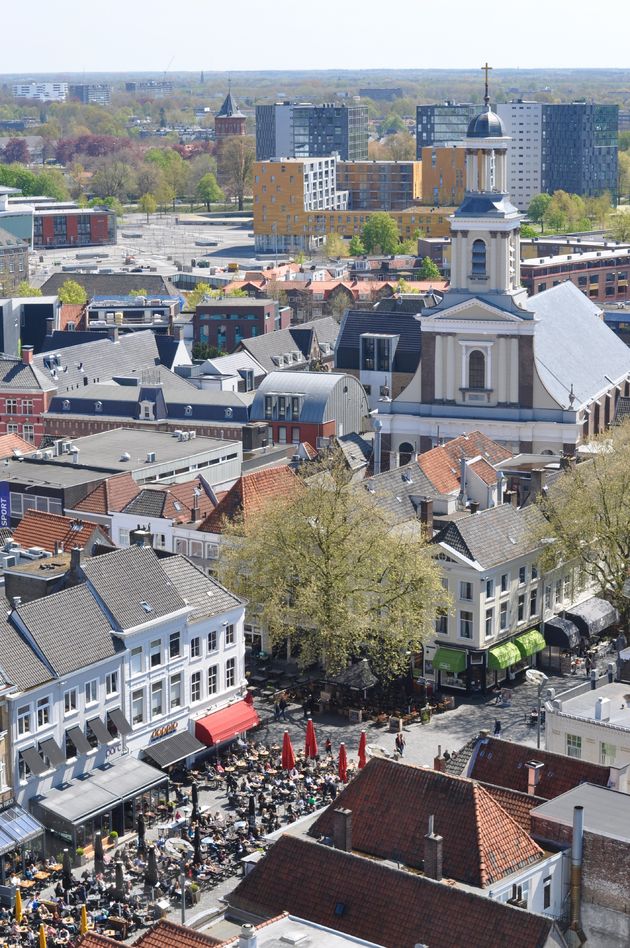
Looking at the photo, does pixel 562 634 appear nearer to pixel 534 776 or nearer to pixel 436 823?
pixel 534 776

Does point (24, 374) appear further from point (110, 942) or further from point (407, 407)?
point (110, 942)

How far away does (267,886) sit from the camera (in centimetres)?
5212

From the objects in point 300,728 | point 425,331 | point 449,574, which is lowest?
point 300,728

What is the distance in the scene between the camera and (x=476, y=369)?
390 feet

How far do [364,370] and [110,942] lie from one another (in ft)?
326

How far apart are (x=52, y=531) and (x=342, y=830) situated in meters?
41.8

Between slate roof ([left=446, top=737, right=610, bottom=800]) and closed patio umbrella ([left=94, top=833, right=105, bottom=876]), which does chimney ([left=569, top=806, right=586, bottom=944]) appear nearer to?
slate roof ([left=446, top=737, right=610, bottom=800])

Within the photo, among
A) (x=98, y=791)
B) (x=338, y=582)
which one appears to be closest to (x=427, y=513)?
(x=338, y=582)

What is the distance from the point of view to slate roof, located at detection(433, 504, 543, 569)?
87.2 meters

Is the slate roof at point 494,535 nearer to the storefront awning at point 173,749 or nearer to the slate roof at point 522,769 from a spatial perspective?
the storefront awning at point 173,749

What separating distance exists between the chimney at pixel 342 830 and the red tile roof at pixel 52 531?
125 ft

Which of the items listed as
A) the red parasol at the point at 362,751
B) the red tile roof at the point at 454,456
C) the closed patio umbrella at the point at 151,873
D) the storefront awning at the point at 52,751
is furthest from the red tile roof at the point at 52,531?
the closed patio umbrella at the point at 151,873

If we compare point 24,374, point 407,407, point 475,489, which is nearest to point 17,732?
point 475,489

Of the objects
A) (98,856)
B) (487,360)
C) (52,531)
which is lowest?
(98,856)
